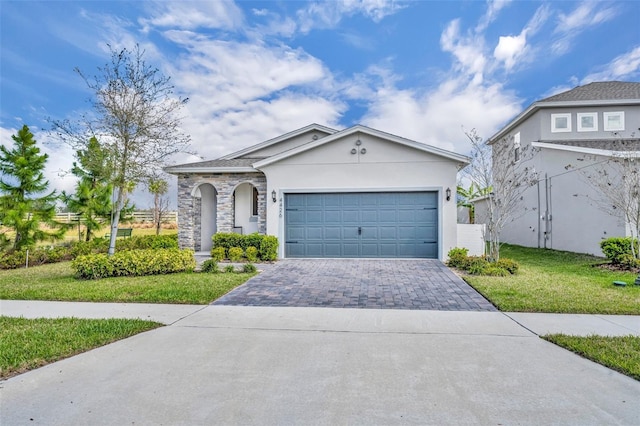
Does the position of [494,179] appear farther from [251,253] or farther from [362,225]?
[251,253]

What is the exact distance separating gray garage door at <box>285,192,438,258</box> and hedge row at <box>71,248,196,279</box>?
4.10 metres

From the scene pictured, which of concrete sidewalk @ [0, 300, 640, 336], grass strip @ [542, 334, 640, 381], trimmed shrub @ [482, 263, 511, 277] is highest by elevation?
trimmed shrub @ [482, 263, 511, 277]

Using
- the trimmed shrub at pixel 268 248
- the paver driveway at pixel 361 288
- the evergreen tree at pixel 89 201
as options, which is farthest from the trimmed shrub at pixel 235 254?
the evergreen tree at pixel 89 201

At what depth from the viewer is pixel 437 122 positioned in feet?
63.2

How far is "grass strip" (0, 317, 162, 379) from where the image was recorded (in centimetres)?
380

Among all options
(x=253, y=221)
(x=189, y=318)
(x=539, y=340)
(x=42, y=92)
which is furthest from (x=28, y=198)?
(x=539, y=340)

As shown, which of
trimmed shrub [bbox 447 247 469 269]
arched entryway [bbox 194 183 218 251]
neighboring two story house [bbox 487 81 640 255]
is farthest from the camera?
arched entryway [bbox 194 183 218 251]

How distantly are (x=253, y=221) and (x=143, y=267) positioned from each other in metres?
5.63

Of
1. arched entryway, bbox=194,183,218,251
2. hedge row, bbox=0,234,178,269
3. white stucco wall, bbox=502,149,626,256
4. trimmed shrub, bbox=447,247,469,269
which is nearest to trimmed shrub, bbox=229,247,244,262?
arched entryway, bbox=194,183,218,251

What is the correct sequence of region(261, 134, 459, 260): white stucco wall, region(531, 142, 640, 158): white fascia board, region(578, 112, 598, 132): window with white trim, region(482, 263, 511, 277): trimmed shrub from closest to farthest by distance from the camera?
region(482, 263, 511, 277): trimmed shrub < region(531, 142, 640, 158): white fascia board < region(261, 134, 459, 260): white stucco wall < region(578, 112, 598, 132): window with white trim

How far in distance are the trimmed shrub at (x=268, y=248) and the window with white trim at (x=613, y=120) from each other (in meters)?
17.0

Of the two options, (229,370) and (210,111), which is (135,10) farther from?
(229,370)

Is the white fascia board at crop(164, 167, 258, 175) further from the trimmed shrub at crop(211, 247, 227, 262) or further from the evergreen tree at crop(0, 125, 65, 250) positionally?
the evergreen tree at crop(0, 125, 65, 250)

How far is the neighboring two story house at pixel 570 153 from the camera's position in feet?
42.0
